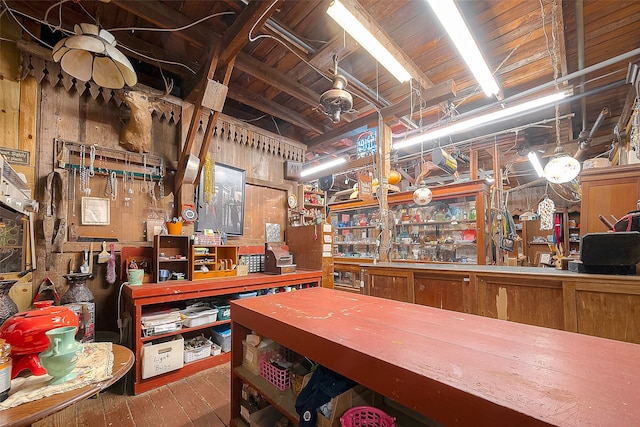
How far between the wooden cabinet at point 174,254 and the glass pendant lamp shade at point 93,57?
61.5 inches

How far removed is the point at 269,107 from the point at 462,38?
265cm

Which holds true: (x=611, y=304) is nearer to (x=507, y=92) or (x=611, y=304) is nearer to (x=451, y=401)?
(x=451, y=401)

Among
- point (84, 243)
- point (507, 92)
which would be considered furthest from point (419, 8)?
point (84, 243)

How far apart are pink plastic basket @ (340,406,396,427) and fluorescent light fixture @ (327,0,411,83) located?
2.70m

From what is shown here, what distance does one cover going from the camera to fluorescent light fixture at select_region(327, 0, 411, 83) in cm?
220

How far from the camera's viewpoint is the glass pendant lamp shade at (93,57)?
6.56 ft

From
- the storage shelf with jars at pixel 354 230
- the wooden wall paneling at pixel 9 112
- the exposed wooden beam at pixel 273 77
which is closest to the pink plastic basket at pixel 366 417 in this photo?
the exposed wooden beam at pixel 273 77

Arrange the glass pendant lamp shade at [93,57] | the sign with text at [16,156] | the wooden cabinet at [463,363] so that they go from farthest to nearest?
the sign with text at [16,156] < the glass pendant lamp shade at [93,57] < the wooden cabinet at [463,363]

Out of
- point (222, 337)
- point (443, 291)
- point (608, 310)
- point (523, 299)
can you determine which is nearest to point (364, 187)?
point (443, 291)

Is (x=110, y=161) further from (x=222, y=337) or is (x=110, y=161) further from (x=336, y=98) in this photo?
(x=336, y=98)

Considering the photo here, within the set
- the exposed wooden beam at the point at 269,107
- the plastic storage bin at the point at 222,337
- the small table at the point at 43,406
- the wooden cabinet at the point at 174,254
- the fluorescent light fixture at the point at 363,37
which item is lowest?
the plastic storage bin at the point at 222,337

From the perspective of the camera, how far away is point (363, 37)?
249 cm

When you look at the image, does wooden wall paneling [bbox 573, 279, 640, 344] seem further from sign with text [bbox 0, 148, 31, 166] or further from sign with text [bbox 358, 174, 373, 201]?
sign with text [bbox 0, 148, 31, 166]

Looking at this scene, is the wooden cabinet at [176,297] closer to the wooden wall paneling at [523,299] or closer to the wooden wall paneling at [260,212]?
the wooden wall paneling at [260,212]
